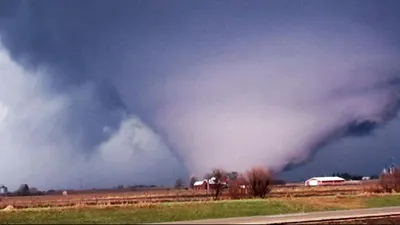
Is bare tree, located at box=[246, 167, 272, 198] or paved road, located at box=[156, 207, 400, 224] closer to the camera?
paved road, located at box=[156, 207, 400, 224]

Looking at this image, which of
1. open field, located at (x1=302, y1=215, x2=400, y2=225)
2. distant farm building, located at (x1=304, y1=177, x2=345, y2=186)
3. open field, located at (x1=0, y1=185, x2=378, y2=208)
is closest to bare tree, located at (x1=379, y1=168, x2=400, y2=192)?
open field, located at (x1=0, y1=185, x2=378, y2=208)

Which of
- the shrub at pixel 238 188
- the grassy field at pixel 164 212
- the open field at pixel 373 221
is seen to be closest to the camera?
the open field at pixel 373 221

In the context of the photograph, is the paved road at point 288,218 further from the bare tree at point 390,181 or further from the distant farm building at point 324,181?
the distant farm building at point 324,181

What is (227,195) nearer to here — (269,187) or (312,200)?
(269,187)

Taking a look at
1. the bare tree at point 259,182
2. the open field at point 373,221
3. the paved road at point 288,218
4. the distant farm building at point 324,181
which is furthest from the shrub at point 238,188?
the distant farm building at point 324,181

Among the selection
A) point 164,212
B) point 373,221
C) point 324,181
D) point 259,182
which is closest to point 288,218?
point 373,221

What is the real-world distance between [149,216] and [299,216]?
717 centimetres

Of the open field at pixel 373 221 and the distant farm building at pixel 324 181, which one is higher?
the distant farm building at pixel 324 181

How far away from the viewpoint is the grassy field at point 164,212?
89.1 feet

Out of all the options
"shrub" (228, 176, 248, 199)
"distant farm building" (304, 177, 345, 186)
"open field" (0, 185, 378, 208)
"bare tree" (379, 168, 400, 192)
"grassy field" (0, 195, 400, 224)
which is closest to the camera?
"grassy field" (0, 195, 400, 224)

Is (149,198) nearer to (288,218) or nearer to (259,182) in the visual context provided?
(259,182)

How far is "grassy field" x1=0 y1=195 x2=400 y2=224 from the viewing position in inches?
1070

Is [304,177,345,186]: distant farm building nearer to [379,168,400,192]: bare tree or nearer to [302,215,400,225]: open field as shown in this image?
[379,168,400,192]: bare tree

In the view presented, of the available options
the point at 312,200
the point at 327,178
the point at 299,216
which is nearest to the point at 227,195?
the point at 312,200
